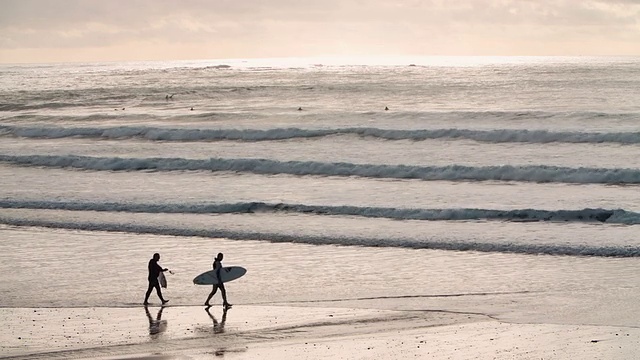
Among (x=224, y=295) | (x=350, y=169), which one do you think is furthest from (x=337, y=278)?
(x=350, y=169)

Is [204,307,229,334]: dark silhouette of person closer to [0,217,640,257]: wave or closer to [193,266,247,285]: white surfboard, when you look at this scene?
[193,266,247,285]: white surfboard

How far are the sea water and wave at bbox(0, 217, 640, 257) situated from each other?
3.3 inches

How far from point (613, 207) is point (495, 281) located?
36.3ft

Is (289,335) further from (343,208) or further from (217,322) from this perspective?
(343,208)

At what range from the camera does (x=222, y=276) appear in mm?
20781

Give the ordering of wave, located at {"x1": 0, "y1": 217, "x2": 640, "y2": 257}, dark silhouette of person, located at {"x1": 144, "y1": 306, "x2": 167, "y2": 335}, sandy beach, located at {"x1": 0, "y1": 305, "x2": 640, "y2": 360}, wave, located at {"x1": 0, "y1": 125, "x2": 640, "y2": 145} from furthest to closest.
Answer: wave, located at {"x1": 0, "y1": 125, "x2": 640, "y2": 145} < wave, located at {"x1": 0, "y1": 217, "x2": 640, "y2": 257} < dark silhouette of person, located at {"x1": 144, "y1": 306, "x2": 167, "y2": 335} < sandy beach, located at {"x1": 0, "y1": 305, "x2": 640, "y2": 360}

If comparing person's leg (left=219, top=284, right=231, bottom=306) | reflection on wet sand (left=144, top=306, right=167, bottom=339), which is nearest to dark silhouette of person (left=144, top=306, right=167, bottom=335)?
reflection on wet sand (left=144, top=306, right=167, bottom=339)

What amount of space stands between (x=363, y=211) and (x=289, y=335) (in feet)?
47.7

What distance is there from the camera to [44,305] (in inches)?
778

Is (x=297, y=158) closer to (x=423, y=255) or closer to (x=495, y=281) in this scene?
(x=423, y=255)

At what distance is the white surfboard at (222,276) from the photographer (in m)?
20.2

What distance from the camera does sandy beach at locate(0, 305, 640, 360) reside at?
15758 mm

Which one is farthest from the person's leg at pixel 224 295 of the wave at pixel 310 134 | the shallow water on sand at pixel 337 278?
the wave at pixel 310 134

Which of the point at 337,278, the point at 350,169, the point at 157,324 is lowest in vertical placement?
the point at 350,169
